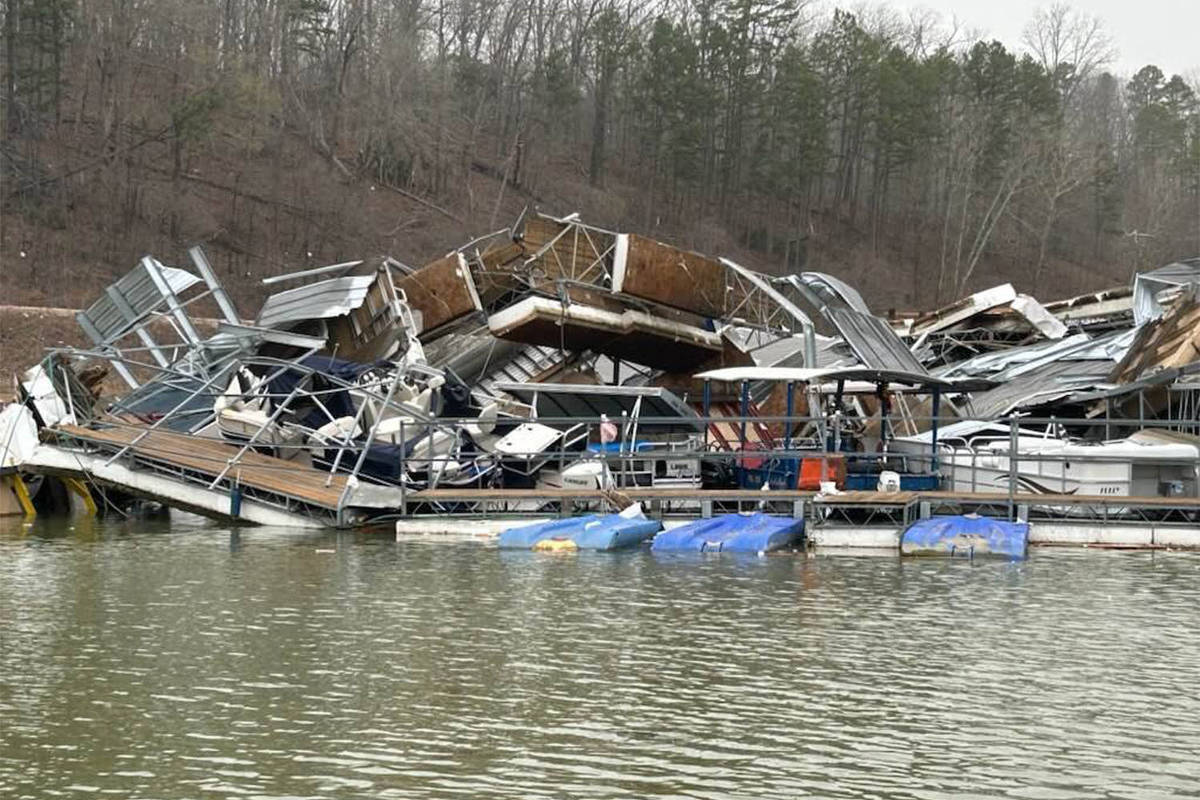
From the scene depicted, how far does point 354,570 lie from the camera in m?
23.2

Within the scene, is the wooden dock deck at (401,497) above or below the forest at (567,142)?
below

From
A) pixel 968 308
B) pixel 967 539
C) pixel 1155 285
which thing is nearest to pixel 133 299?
pixel 967 539

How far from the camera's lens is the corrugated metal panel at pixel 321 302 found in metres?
33.9

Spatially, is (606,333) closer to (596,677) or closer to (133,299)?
(133,299)

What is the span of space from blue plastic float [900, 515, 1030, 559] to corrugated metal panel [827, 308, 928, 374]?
203 inches

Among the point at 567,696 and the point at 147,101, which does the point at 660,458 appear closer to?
the point at 567,696

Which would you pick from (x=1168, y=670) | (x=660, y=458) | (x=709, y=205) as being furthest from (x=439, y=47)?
(x=1168, y=670)

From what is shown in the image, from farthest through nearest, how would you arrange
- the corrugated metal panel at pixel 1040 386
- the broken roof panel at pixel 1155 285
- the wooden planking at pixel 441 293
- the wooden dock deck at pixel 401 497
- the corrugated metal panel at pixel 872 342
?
the broken roof panel at pixel 1155 285 → the wooden planking at pixel 441 293 → the corrugated metal panel at pixel 1040 386 → the corrugated metal panel at pixel 872 342 → the wooden dock deck at pixel 401 497

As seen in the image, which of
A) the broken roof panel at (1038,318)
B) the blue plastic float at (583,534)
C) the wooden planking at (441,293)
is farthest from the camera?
the broken roof panel at (1038,318)

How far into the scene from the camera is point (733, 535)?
25.4 m

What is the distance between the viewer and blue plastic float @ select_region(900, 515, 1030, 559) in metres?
24.5

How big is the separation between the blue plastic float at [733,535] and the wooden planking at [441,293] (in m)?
9.63

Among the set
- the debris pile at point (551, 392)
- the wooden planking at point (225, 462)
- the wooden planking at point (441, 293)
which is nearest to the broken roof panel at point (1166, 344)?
the debris pile at point (551, 392)

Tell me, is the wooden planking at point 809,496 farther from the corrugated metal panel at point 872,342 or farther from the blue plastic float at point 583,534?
the corrugated metal panel at point 872,342
